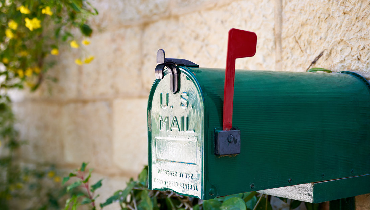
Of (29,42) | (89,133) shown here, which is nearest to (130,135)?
(89,133)

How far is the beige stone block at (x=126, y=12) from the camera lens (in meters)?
2.04

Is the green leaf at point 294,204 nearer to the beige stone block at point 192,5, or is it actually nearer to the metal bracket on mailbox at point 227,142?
the metal bracket on mailbox at point 227,142

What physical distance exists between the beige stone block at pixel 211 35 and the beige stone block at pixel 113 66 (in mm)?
81

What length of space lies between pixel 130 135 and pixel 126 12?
0.68m

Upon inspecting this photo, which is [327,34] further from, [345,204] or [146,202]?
[146,202]

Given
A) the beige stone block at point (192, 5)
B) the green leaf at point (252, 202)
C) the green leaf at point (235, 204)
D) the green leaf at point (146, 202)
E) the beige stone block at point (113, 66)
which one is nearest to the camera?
the green leaf at point (235, 204)

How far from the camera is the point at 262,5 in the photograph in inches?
60.7

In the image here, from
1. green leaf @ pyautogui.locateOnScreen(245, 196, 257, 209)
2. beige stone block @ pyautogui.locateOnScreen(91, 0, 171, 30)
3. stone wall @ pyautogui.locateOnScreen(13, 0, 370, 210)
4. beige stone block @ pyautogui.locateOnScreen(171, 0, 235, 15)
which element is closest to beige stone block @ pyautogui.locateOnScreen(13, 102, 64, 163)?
stone wall @ pyautogui.locateOnScreen(13, 0, 370, 210)

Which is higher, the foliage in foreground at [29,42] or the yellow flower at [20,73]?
the foliage in foreground at [29,42]

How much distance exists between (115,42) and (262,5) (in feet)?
3.34

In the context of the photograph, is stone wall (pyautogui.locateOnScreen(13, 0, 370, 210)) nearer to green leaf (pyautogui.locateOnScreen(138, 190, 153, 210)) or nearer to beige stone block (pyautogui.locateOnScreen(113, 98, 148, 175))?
beige stone block (pyautogui.locateOnScreen(113, 98, 148, 175))

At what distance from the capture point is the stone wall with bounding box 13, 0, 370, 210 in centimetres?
132

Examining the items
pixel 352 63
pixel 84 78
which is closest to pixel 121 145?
pixel 84 78

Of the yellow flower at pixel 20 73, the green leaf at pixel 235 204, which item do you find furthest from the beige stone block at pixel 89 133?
the green leaf at pixel 235 204
